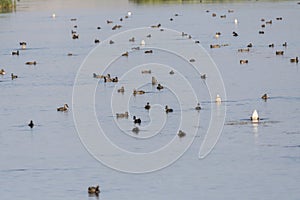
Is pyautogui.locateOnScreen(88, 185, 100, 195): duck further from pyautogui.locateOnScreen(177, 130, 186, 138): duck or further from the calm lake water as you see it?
pyautogui.locateOnScreen(177, 130, 186, 138): duck

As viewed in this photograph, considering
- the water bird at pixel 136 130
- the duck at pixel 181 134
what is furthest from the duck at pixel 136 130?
the duck at pixel 181 134

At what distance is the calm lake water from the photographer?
25.2 meters

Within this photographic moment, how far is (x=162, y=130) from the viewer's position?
3203 centimetres

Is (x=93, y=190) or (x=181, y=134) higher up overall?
(x=93, y=190)

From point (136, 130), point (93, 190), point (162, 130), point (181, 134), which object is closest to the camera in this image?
point (93, 190)

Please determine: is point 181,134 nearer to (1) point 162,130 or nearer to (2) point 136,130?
(1) point 162,130

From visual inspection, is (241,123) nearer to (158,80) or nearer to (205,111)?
(205,111)

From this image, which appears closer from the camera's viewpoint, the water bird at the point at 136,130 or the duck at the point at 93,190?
the duck at the point at 93,190

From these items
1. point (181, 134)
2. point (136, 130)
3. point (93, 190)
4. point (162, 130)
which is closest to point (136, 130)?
point (136, 130)

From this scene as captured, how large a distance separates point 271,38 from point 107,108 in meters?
29.3

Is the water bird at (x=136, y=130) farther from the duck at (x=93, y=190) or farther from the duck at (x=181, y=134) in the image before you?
the duck at (x=93, y=190)

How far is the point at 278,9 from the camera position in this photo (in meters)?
92.9

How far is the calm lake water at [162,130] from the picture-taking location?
990 inches

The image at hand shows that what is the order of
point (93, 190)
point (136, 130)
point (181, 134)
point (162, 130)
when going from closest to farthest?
point (93, 190), point (181, 134), point (136, 130), point (162, 130)
